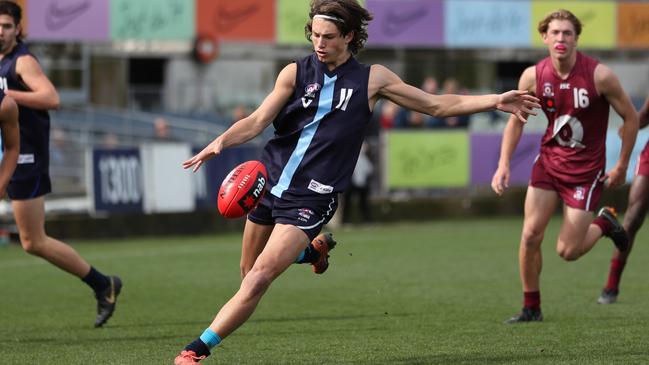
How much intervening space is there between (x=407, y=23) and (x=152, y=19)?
16.2ft

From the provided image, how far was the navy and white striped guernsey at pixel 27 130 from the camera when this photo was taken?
9570 mm

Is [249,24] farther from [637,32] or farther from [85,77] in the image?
[637,32]

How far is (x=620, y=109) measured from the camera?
9500 millimetres

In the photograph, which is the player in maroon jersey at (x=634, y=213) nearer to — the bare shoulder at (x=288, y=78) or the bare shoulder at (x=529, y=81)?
the bare shoulder at (x=529, y=81)

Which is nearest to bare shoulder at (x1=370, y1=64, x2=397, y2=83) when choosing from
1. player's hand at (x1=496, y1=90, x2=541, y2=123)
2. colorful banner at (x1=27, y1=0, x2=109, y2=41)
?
player's hand at (x1=496, y1=90, x2=541, y2=123)

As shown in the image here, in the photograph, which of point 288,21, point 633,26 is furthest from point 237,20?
point 633,26

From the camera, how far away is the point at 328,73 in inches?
304

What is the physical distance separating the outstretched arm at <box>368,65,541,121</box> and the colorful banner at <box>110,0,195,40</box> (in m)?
14.9

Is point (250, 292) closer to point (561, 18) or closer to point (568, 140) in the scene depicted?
point (568, 140)

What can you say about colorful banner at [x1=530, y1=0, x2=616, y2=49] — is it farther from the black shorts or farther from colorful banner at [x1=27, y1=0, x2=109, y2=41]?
the black shorts

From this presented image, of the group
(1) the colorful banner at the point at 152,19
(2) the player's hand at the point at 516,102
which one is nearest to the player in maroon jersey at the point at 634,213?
(2) the player's hand at the point at 516,102

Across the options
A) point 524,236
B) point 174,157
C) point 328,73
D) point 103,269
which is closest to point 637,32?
point 174,157

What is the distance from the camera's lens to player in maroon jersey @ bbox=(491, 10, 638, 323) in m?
9.49

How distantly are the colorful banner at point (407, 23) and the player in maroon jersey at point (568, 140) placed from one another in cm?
1434
